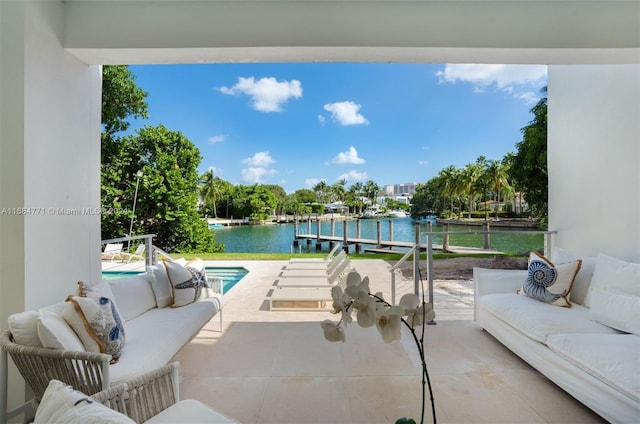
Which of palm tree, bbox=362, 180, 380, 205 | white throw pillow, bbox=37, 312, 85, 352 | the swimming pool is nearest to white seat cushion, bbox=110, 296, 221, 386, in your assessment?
white throw pillow, bbox=37, 312, 85, 352

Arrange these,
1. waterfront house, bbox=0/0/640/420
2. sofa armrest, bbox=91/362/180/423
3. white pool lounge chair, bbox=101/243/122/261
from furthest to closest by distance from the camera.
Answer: white pool lounge chair, bbox=101/243/122/261
waterfront house, bbox=0/0/640/420
sofa armrest, bbox=91/362/180/423

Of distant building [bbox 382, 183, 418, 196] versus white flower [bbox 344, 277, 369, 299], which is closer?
white flower [bbox 344, 277, 369, 299]

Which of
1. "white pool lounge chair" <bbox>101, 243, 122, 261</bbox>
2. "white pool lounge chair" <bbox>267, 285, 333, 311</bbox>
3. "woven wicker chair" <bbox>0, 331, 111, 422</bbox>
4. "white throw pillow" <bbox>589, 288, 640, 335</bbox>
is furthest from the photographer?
"white pool lounge chair" <bbox>101, 243, 122, 261</bbox>

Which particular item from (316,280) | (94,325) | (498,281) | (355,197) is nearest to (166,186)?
(316,280)

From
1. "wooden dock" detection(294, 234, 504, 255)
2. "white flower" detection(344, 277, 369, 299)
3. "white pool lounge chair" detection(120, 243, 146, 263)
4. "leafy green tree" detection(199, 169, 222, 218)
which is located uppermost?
"leafy green tree" detection(199, 169, 222, 218)

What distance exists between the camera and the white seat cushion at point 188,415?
122cm

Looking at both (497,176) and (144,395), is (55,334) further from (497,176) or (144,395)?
(497,176)

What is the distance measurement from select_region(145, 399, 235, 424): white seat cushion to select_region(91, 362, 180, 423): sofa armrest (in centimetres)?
3

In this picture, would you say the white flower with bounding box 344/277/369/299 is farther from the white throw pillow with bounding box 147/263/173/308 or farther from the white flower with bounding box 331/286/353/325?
the white throw pillow with bounding box 147/263/173/308

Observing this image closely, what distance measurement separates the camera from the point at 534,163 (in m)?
4.88

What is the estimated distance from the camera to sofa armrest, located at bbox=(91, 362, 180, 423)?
1147 mm

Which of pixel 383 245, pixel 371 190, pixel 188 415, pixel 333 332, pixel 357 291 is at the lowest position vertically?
pixel 383 245

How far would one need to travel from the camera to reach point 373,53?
226 centimetres

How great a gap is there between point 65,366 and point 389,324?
1.55 meters
